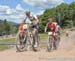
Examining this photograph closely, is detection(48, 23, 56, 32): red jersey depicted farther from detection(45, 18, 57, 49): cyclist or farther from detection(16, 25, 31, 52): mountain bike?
detection(16, 25, 31, 52): mountain bike

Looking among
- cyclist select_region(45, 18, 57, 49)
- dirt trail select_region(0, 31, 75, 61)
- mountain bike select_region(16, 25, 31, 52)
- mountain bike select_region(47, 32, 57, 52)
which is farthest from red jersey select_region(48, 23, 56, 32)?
dirt trail select_region(0, 31, 75, 61)

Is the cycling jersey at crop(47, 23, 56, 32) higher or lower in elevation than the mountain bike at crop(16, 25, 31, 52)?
higher

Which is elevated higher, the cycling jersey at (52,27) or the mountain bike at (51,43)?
the cycling jersey at (52,27)

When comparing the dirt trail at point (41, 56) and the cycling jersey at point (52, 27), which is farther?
the cycling jersey at point (52, 27)

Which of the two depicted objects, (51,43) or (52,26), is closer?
(52,26)

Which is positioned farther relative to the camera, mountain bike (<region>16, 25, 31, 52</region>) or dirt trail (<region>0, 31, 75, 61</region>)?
mountain bike (<region>16, 25, 31, 52</region>)

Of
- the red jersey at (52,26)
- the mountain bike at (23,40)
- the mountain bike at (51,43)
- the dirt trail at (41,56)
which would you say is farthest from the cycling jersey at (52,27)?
the dirt trail at (41,56)

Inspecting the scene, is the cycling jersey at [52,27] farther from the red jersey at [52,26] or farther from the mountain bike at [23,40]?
the mountain bike at [23,40]

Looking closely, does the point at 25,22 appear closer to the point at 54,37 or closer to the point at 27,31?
the point at 27,31

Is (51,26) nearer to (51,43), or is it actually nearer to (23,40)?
(51,43)

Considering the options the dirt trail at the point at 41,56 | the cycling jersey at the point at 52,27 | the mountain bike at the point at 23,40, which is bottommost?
the dirt trail at the point at 41,56

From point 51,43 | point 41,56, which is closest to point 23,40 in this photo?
point 51,43

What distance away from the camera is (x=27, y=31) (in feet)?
46.9

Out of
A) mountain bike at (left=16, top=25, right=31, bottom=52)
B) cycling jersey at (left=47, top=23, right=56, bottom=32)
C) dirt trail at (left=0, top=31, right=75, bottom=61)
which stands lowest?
dirt trail at (left=0, top=31, right=75, bottom=61)
